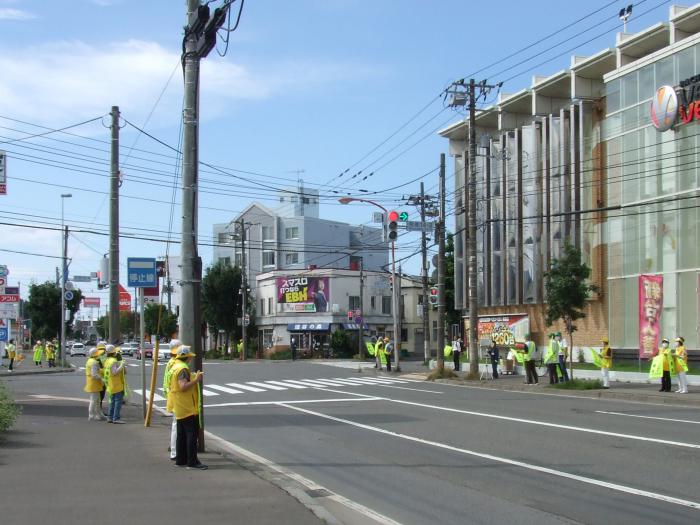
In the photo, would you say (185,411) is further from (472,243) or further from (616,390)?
(472,243)

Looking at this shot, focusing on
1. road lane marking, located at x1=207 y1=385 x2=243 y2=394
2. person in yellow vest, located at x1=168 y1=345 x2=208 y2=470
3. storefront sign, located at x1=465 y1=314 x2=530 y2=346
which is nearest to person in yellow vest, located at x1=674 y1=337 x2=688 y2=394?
road lane marking, located at x1=207 y1=385 x2=243 y2=394

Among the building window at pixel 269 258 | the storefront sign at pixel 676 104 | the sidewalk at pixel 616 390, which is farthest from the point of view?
the building window at pixel 269 258

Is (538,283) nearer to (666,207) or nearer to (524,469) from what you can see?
(666,207)

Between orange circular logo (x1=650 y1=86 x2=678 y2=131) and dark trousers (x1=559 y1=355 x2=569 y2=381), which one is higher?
orange circular logo (x1=650 y1=86 x2=678 y2=131)

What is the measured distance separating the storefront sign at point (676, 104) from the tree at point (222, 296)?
49725 millimetres

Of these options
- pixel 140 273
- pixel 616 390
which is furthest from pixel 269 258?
pixel 140 273

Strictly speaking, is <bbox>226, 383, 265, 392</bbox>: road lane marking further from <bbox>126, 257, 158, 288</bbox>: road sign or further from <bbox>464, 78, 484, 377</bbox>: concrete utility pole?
<bbox>126, 257, 158, 288</bbox>: road sign

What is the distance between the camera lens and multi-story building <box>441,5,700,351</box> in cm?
2908

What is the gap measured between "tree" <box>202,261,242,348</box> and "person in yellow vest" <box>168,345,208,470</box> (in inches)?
2495

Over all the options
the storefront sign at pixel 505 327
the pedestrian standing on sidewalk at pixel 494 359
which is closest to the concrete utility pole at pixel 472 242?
the pedestrian standing on sidewalk at pixel 494 359

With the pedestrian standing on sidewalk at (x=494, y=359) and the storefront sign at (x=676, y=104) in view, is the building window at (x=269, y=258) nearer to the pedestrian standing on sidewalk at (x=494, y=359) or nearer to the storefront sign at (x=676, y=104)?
the pedestrian standing on sidewalk at (x=494, y=359)

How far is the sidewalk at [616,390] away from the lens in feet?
72.8

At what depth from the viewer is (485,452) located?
12.7 m

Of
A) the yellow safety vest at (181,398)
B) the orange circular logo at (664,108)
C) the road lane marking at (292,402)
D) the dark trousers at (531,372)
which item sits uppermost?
the orange circular logo at (664,108)
